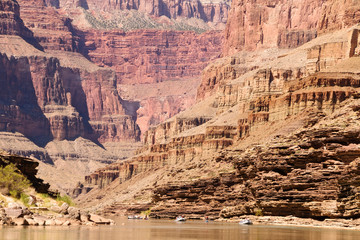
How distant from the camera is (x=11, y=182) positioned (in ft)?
425

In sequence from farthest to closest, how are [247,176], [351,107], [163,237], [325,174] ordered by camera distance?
[247,176] → [351,107] → [325,174] → [163,237]

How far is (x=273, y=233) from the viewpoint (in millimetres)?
122625

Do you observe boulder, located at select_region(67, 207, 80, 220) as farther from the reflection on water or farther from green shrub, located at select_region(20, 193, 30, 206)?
green shrub, located at select_region(20, 193, 30, 206)

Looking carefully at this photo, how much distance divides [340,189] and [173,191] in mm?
73053

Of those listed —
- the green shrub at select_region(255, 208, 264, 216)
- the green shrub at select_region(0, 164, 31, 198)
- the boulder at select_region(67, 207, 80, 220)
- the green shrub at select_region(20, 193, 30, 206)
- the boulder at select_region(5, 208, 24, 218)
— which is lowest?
the green shrub at select_region(255, 208, 264, 216)

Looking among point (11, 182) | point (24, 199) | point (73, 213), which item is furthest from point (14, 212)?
point (73, 213)

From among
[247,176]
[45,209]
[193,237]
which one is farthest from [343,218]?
[45,209]

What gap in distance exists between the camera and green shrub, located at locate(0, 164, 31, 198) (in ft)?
426

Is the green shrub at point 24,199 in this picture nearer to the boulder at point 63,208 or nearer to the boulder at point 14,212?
the boulder at point 63,208

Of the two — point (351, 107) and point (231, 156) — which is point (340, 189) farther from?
point (231, 156)

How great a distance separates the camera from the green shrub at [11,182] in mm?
129750

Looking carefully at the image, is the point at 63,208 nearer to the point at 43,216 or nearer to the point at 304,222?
the point at 43,216

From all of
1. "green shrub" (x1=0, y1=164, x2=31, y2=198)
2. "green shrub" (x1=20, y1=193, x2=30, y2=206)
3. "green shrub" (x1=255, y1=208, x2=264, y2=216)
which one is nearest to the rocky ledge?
"green shrub" (x1=20, y1=193, x2=30, y2=206)

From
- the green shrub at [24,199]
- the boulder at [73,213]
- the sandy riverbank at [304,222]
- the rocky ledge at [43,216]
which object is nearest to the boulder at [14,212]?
the rocky ledge at [43,216]
